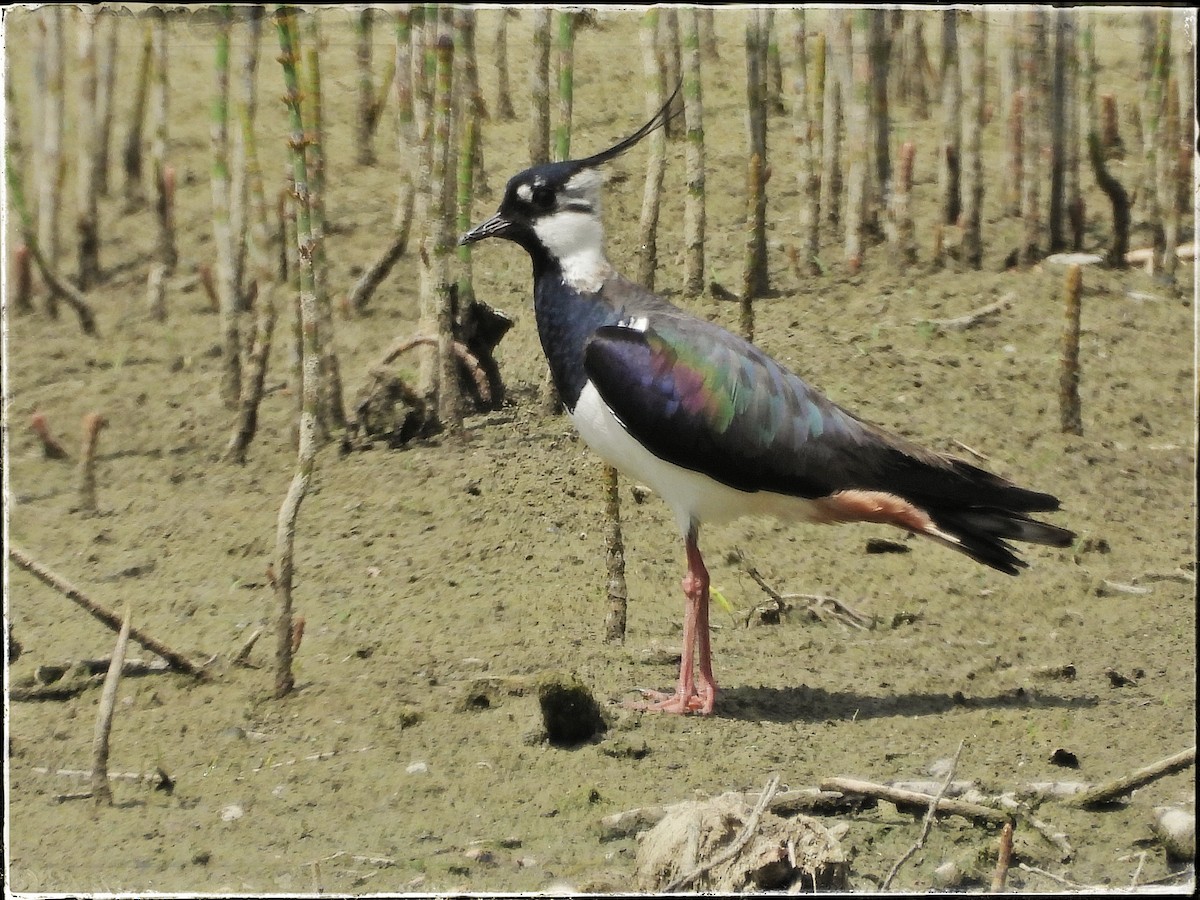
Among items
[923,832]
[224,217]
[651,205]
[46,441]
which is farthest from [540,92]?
[923,832]

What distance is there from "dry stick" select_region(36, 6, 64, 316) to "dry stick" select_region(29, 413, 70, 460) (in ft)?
5.73

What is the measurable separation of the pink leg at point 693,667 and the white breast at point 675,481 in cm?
26

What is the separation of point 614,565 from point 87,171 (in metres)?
6.80

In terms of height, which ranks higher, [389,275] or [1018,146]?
[1018,146]

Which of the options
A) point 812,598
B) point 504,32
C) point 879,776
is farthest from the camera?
point 504,32

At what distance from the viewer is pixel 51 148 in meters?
11.6

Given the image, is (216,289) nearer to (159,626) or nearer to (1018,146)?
(159,626)

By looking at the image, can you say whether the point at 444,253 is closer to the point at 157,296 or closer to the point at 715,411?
the point at 715,411

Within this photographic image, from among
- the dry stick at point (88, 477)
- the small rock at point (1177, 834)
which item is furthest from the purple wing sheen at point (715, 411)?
the dry stick at point (88, 477)

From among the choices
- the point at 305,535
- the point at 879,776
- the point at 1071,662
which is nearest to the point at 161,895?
the point at 879,776

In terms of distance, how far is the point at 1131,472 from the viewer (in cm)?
959

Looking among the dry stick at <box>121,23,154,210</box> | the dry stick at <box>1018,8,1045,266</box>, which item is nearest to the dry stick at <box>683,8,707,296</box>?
the dry stick at <box>1018,8,1045,266</box>

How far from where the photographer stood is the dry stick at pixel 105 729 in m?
5.47

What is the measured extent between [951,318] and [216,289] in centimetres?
534
